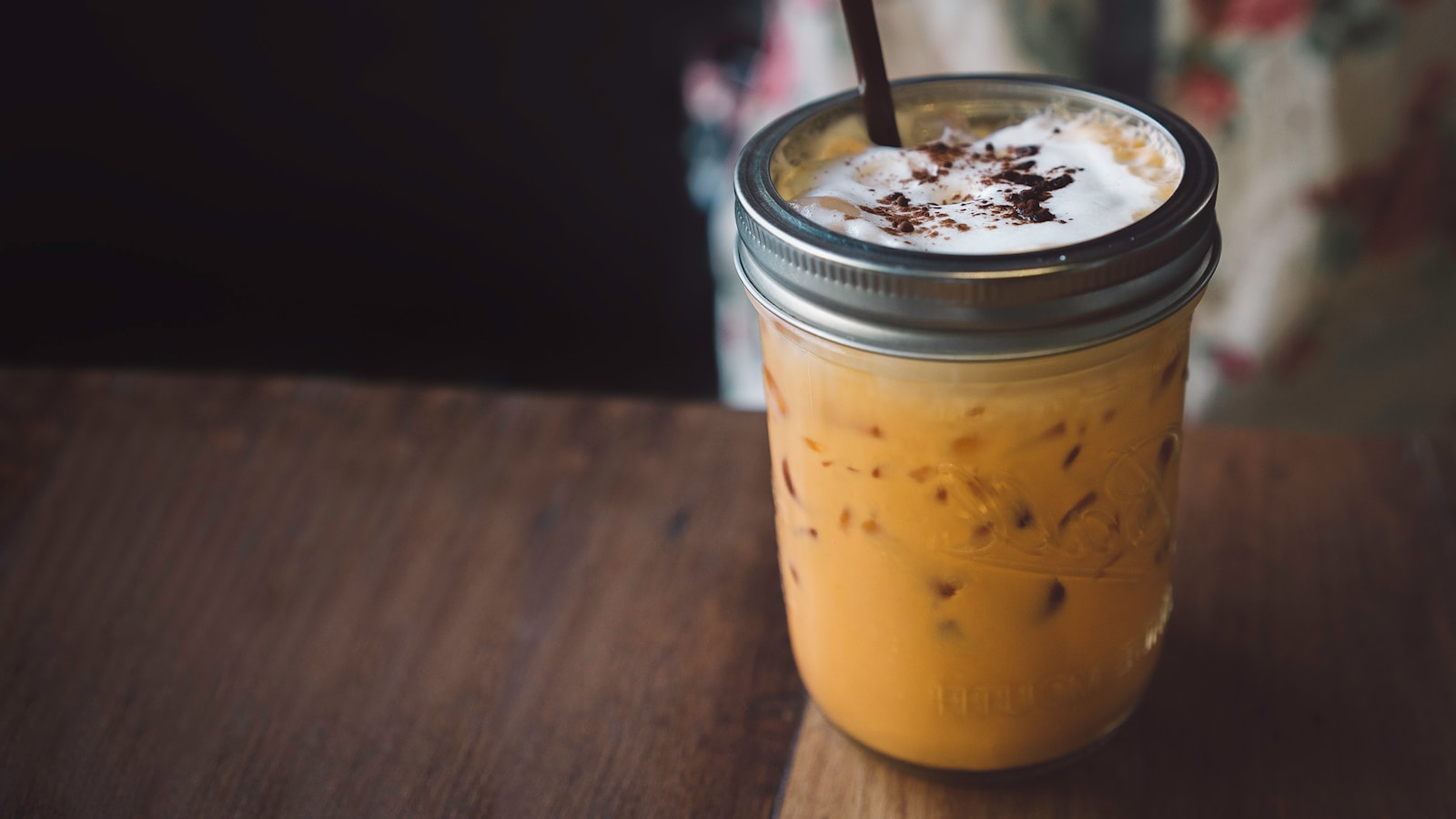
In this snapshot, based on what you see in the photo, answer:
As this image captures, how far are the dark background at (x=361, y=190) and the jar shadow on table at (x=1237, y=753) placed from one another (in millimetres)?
1327

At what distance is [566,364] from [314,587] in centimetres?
131

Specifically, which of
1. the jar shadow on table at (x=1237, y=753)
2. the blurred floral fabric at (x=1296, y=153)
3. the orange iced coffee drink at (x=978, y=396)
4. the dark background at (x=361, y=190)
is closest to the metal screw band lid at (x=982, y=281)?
the orange iced coffee drink at (x=978, y=396)

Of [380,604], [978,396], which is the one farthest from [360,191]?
[978,396]

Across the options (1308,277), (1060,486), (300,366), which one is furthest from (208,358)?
(1060,486)

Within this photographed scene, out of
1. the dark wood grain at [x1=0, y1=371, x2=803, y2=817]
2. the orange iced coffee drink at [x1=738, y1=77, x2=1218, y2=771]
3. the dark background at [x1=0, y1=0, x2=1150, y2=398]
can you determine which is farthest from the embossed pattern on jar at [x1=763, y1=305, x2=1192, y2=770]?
the dark background at [x1=0, y1=0, x2=1150, y2=398]

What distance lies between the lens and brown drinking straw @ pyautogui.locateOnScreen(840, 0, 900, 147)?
569 mm

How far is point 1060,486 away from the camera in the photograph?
540mm

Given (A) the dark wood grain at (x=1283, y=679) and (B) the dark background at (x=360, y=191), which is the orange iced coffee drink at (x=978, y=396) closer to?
(A) the dark wood grain at (x=1283, y=679)

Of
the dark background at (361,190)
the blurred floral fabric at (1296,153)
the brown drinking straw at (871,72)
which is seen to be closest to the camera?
the brown drinking straw at (871,72)

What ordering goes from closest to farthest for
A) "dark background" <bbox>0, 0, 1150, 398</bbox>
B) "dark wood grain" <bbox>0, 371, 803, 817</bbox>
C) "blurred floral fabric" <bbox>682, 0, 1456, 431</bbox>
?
"dark wood grain" <bbox>0, 371, 803, 817</bbox> → "blurred floral fabric" <bbox>682, 0, 1456, 431</bbox> → "dark background" <bbox>0, 0, 1150, 398</bbox>

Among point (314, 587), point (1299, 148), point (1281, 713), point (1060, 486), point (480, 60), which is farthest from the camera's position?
point (480, 60)

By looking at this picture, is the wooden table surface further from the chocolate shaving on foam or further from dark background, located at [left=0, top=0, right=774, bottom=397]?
dark background, located at [left=0, top=0, right=774, bottom=397]

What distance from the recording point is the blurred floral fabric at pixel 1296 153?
1212 mm

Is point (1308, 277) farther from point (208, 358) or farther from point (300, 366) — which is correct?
point (208, 358)
